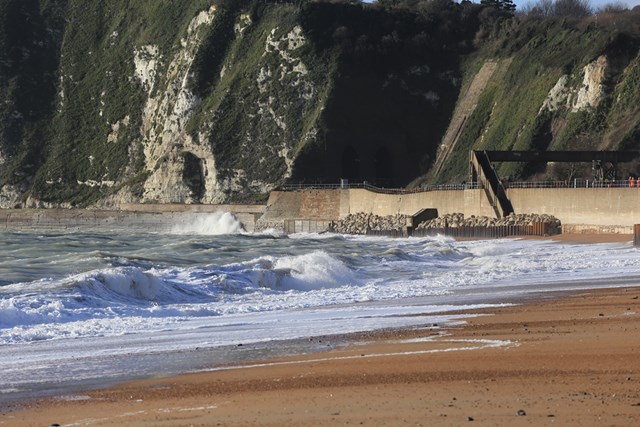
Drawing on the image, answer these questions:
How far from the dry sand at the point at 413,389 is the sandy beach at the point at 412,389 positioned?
1 centimetres

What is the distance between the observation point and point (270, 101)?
96.7 metres

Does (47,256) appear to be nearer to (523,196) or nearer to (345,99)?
(523,196)

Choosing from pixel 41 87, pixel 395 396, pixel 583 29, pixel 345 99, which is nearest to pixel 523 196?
pixel 583 29

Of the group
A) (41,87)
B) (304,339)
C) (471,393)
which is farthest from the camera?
(41,87)

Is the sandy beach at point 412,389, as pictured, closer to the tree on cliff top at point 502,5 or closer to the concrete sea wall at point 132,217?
the concrete sea wall at point 132,217

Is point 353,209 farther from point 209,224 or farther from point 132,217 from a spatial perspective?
point 132,217

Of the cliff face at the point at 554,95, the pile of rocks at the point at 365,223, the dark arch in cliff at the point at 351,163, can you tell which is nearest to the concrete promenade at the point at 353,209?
the pile of rocks at the point at 365,223

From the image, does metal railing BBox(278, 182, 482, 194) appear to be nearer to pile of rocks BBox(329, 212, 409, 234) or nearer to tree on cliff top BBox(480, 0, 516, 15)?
pile of rocks BBox(329, 212, 409, 234)

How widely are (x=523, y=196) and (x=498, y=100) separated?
32555 millimetres

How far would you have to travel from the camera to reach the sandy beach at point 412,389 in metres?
10.8

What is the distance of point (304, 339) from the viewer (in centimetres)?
1738

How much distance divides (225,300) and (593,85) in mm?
53772

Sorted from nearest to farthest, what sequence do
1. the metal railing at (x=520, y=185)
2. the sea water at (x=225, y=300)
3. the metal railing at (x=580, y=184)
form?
the sea water at (x=225, y=300), the metal railing at (x=580, y=184), the metal railing at (x=520, y=185)

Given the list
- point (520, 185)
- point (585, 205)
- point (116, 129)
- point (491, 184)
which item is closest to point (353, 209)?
point (520, 185)
